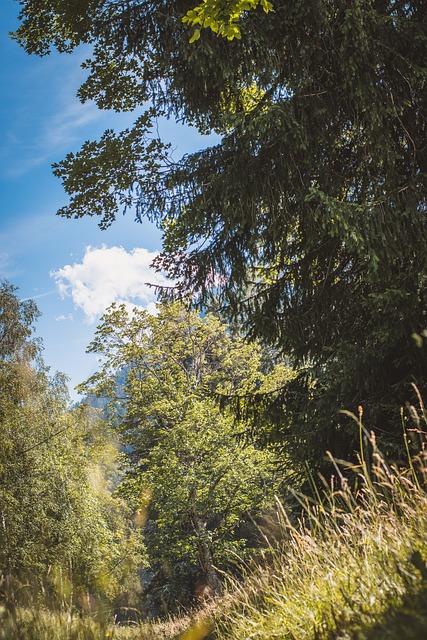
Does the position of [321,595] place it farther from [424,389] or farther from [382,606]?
[424,389]

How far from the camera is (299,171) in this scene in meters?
4.70

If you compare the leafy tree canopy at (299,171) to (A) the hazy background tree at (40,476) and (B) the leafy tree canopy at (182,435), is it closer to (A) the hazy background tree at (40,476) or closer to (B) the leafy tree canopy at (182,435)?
(B) the leafy tree canopy at (182,435)

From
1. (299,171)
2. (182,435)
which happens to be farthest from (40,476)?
(299,171)

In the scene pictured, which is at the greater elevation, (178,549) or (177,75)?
(177,75)

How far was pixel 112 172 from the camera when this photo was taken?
5.48 metres

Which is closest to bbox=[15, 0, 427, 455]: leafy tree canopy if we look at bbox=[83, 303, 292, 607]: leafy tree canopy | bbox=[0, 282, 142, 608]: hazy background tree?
bbox=[83, 303, 292, 607]: leafy tree canopy

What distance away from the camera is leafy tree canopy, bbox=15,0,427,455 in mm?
4156

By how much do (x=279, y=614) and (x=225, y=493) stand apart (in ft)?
45.3

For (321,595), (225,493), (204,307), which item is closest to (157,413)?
(225,493)

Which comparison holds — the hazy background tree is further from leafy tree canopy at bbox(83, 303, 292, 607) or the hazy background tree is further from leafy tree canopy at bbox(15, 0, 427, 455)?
leafy tree canopy at bbox(15, 0, 427, 455)

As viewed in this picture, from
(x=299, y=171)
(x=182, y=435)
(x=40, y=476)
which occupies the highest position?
(x=299, y=171)

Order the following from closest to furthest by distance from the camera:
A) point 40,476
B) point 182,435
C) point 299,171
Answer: point 299,171, point 40,476, point 182,435

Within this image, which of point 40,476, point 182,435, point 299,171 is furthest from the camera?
point 182,435

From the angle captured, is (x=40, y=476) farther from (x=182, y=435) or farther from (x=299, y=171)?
(x=299, y=171)
